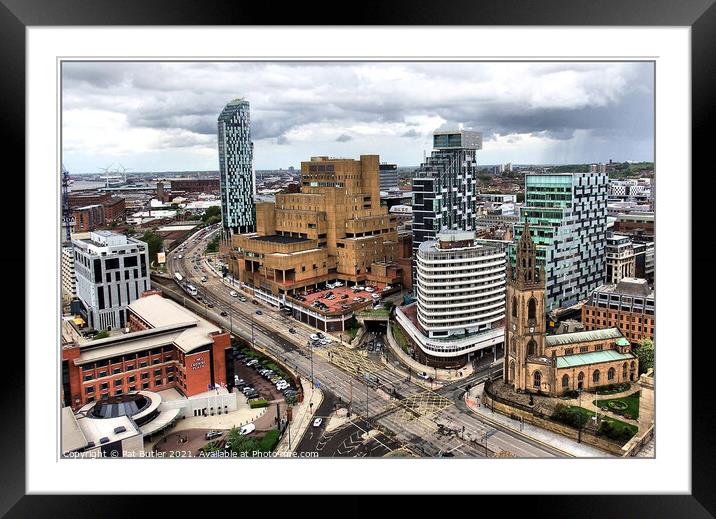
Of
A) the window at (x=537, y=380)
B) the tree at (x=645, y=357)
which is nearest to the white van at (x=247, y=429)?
the window at (x=537, y=380)

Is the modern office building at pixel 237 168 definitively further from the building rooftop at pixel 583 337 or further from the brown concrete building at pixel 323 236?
the building rooftop at pixel 583 337

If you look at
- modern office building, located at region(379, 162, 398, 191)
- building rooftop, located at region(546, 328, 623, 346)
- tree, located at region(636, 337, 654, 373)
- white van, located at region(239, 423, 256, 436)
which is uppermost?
modern office building, located at region(379, 162, 398, 191)

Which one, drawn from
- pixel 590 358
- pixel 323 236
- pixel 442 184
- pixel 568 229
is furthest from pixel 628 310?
pixel 323 236

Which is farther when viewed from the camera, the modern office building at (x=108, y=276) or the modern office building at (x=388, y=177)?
the modern office building at (x=388, y=177)

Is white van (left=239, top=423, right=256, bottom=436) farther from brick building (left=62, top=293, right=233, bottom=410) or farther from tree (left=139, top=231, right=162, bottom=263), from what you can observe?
tree (left=139, top=231, right=162, bottom=263)

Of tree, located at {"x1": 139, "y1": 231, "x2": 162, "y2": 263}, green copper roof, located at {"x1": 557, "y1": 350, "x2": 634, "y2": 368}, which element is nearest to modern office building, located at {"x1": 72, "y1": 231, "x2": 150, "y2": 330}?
tree, located at {"x1": 139, "y1": 231, "x2": 162, "y2": 263}
